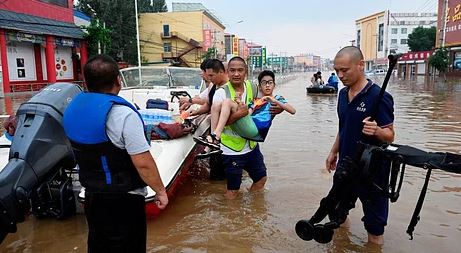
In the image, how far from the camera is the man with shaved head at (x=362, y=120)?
121 inches

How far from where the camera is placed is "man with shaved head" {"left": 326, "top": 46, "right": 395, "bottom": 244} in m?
3.09

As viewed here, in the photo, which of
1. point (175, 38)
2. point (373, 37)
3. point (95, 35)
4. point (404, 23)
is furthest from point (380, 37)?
point (95, 35)


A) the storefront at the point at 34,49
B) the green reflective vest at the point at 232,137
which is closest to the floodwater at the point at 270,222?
the green reflective vest at the point at 232,137

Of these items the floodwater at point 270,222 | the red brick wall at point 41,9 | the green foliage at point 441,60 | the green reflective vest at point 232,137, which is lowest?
the floodwater at point 270,222

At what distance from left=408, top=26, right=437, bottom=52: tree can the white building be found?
28765 millimetres

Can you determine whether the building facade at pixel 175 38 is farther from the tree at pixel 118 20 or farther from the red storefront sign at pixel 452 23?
the red storefront sign at pixel 452 23

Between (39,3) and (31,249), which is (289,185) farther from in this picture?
(39,3)

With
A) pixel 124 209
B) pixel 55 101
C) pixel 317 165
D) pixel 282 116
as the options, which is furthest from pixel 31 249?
pixel 282 116

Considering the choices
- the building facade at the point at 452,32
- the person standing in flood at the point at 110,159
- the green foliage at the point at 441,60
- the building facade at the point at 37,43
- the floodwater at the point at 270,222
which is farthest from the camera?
the building facade at the point at 452,32

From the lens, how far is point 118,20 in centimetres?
4397

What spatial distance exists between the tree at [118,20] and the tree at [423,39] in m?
50.3

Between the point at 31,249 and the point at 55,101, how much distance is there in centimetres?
141

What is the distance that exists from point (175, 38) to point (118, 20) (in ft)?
29.9

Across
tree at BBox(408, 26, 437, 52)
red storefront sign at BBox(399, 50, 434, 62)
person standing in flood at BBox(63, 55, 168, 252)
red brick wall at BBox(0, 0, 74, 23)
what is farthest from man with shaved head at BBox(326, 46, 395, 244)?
tree at BBox(408, 26, 437, 52)
